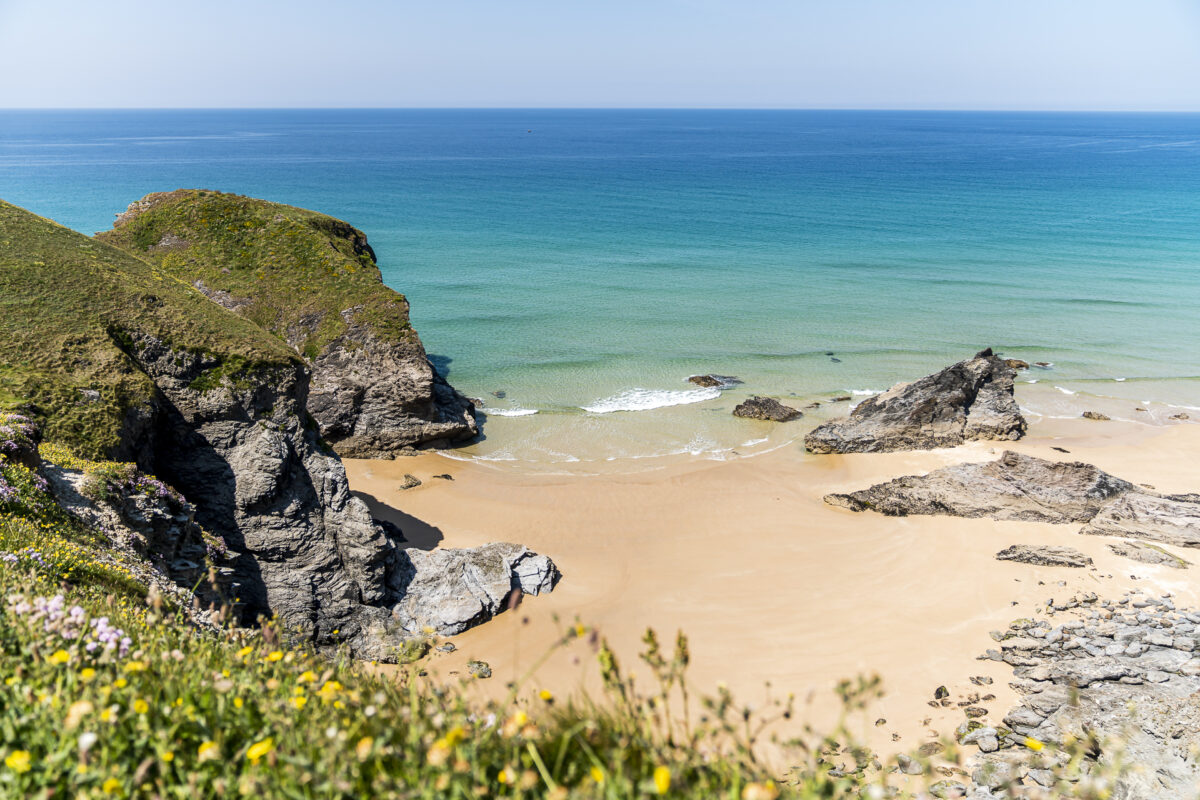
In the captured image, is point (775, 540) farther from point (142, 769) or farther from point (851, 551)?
point (142, 769)

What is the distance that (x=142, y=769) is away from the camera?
10.1ft

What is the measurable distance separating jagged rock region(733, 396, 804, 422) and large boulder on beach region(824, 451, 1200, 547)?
22.7ft

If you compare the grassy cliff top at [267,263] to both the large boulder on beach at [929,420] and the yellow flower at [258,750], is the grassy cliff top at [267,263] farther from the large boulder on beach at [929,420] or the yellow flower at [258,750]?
the yellow flower at [258,750]

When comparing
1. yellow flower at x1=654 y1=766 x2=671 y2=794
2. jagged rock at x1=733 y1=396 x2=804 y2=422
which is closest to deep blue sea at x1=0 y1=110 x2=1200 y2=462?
jagged rock at x1=733 y1=396 x2=804 y2=422

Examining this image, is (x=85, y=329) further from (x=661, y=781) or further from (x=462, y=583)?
(x=661, y=781)

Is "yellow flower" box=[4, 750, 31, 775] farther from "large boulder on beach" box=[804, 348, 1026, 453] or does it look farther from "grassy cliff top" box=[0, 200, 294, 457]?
"large boulder on beach" box=[804, 348, 1026, 453]

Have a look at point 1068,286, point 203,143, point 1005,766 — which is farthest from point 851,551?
point 203,143

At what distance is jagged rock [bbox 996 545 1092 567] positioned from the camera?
16.3 metres

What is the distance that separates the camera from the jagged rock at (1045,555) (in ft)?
53.6

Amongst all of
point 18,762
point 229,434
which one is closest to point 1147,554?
point 18,762

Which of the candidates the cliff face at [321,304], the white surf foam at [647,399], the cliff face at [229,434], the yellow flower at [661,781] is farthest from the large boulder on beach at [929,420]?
the yellow flower at [661,781]

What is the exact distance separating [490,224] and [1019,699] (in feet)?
211

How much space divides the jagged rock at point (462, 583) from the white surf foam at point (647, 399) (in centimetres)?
1279

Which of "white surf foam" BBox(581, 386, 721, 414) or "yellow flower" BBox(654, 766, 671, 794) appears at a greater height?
"yellow flower" BBox(654, 766, 671, 794)
